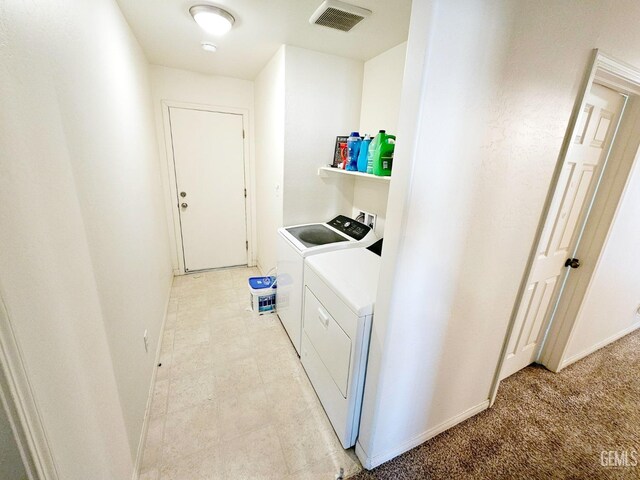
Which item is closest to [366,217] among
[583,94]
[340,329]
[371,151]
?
[371,151]

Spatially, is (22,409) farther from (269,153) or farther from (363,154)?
(269,153)

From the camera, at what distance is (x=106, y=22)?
136 centimetres

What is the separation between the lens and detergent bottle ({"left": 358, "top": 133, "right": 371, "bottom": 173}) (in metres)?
1.90

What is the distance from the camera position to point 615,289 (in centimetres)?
205

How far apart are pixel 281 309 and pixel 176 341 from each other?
88cm

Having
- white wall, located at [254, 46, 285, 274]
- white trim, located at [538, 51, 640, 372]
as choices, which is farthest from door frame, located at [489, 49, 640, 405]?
white wall, located at [254, 46, 285, 274]

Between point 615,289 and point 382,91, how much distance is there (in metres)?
2.35

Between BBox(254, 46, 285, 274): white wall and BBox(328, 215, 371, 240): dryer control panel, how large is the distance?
54 centimetres

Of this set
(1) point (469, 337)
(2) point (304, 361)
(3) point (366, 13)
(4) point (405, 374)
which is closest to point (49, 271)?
(4) point (405, 374)

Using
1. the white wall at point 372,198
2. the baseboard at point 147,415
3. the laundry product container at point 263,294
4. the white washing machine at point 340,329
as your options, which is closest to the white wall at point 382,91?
the white wall at point 372,198

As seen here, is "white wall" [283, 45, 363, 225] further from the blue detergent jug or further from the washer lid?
the blue detergent jug

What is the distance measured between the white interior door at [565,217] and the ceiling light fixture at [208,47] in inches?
96.1

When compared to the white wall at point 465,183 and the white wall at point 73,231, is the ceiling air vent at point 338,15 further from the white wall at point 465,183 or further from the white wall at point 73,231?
the white wall at point 73,231

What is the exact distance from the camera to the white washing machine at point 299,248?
1937 mm
